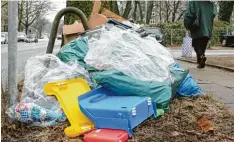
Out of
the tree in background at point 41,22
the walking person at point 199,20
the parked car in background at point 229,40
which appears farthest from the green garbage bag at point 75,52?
the parked car in background at point 229,40

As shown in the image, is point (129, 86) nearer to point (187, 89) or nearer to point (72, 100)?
point (72, 100)

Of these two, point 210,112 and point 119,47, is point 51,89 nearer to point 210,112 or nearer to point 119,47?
point 119,47

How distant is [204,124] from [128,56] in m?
0.95

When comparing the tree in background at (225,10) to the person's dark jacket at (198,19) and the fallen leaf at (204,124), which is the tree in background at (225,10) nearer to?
the person's dark jacket at (198,19)

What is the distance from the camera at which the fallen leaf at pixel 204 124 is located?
2.85 meters

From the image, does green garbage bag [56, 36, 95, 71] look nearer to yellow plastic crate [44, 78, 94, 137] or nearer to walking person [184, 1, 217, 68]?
yellow plastic crate [44, 78, 94, 137]

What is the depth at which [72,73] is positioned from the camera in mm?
3518

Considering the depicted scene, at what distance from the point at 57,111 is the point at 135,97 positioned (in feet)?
2.13

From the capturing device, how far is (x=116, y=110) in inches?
104

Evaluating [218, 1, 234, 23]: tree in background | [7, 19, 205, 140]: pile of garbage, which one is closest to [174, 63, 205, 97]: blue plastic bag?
[7, 19, 205, 140]: pile of garbage

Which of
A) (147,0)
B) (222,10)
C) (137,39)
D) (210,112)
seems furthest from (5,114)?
(147,0)

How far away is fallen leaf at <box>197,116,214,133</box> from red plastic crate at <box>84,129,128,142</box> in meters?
0.66

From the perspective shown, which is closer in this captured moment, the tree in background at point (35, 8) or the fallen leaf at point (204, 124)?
the fallen leaf at point (204, 124)

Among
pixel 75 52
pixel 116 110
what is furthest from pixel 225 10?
pixel 116 110
